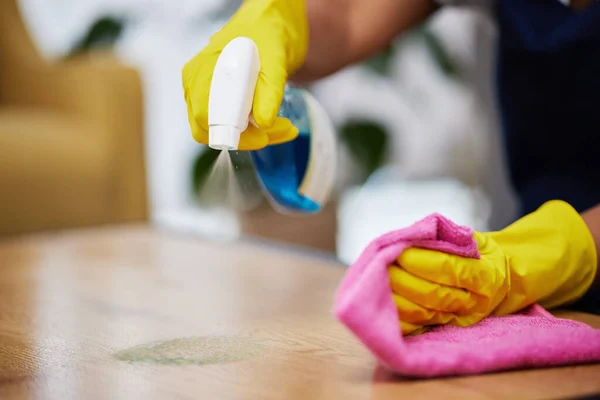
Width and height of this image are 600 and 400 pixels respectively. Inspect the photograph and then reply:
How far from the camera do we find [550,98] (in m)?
1.06

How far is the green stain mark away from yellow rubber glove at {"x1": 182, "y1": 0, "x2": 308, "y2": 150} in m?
0.16

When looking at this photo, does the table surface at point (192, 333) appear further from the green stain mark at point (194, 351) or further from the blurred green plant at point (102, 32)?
the blurred green plant at point (102, 32)

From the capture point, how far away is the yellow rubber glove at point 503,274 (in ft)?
1.79

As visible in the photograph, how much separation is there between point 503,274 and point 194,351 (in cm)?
23

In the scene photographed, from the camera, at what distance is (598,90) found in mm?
1010

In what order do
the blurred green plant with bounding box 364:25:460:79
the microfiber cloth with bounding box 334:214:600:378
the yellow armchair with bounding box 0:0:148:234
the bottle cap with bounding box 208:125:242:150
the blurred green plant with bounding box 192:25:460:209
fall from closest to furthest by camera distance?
the microfiber cloth with bounding box 334:214:600:378 < the bottle cap with bounding box 208:125:242:150 < the yellow armchair with bounding box 0:0:148:234 < the blurred green plant with bounding box 192:25:460:209 < the blurred green plant with bounding box 364:25:460:79

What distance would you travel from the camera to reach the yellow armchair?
173 cm

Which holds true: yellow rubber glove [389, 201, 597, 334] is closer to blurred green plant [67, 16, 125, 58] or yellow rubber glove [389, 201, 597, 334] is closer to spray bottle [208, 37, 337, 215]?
spray bottle [208, 37, 337, 215]

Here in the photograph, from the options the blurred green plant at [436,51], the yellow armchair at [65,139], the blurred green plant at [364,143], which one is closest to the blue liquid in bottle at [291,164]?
the yellow armchair at [65,139]

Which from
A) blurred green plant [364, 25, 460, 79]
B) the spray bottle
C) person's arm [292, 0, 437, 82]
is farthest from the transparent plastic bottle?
blurred green plant [364, 25, 460, 79]

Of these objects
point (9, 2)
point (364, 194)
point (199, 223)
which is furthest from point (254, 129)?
point (364, 194)

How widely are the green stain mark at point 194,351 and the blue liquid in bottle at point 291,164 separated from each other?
9.5 inches

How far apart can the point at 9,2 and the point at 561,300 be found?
188 cm

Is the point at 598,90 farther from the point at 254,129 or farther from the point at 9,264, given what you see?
the point at 9,264
